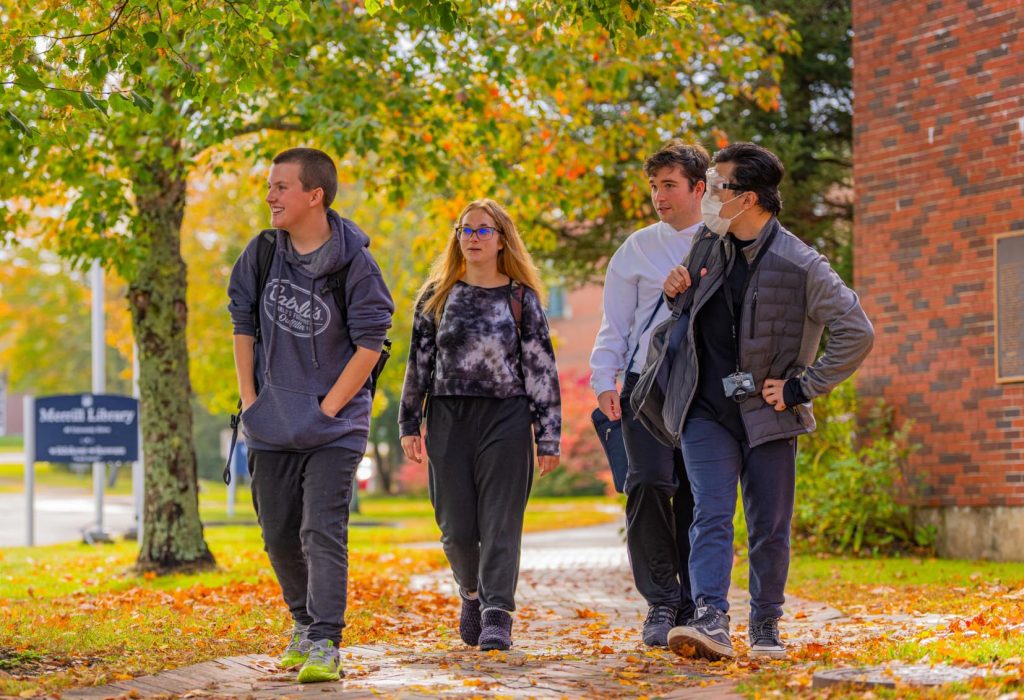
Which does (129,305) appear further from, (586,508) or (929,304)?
(586,508)

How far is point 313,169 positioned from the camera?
5.73m

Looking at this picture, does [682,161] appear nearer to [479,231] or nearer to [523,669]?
[479,231]

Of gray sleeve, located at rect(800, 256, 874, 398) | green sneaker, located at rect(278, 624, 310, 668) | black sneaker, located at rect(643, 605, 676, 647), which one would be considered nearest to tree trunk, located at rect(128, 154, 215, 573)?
green sneaker, located at rect(278, 624, 310, 668)

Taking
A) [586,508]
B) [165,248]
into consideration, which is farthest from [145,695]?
[586,508]

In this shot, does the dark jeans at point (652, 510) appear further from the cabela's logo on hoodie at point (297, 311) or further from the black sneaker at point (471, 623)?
the cabela's logo on hoodie at point (297, 311)

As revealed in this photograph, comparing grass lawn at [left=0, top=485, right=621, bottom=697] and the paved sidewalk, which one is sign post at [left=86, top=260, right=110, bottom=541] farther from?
the paved sidewalk

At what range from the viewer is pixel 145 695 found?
17.2ft

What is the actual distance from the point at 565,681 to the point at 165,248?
23.7 feet

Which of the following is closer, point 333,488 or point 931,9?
point 333,488

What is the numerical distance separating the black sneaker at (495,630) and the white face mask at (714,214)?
6.75 feet

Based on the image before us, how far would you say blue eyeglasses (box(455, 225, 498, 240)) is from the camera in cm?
643

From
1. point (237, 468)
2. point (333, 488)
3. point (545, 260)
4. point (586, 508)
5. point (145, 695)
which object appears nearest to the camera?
point (145, 695)

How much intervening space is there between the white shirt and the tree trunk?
19.6 feet

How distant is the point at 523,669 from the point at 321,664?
2.98 ft
